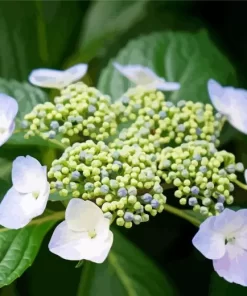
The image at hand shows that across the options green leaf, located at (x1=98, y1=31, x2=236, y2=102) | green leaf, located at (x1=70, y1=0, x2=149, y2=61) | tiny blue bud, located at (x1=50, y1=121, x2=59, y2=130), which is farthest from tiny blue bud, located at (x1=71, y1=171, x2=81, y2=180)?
green leaf, located at (x1=70, y1=0, x2=149, y2=61)

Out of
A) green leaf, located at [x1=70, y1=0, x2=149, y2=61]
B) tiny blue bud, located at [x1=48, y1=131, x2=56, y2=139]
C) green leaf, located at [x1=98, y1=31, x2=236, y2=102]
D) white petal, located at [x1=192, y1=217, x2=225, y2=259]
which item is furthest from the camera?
green leaf, located at [x1=70, y1=0, x2=149, y2=61]

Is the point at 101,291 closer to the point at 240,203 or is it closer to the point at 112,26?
the point at 240,203

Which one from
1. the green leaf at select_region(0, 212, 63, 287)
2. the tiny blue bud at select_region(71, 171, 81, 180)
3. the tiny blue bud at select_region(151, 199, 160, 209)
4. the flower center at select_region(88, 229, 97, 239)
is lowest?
the green leaf at select_region(0, 212, 63, 287)

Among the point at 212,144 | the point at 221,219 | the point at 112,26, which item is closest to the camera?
the point at 221,219

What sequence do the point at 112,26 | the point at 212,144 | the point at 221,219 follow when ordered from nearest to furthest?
the point at 221,219 < the point at 212,144 < the point at 112,26

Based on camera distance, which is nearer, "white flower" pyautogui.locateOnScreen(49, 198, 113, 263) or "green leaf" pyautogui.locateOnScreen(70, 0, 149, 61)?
"white flower" pyautogui.locateOnScreen(49, 198, 113, 263)

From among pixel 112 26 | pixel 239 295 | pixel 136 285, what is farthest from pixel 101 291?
pixel 112 26

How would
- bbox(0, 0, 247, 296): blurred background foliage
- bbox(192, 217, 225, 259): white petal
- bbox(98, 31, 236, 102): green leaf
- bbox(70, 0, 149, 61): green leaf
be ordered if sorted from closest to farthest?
bbox(192, 217, 225, 259): white petal, bbox(0, 0, 247, 296): blurred background foliage, bbox(98, 31, 236, 102): green leaf, bbox(70, 0, 149, 61): green leaf

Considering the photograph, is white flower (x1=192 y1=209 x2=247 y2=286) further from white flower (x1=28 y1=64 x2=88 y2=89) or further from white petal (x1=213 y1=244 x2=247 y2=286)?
white flower (x1=28 y1=64 x2=88 y2=89)

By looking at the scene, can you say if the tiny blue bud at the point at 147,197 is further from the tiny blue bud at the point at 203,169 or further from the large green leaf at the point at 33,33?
the large green leaf at the point at 33,33
